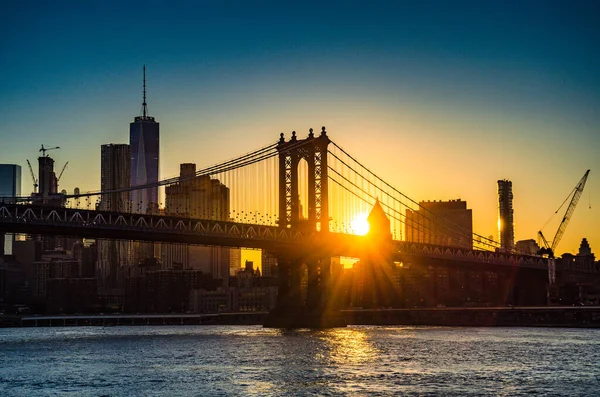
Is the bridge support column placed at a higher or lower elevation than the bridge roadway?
lower

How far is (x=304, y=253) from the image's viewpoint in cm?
13212

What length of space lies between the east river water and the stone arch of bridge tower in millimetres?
28304

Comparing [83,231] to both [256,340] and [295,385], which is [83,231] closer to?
[256,340]

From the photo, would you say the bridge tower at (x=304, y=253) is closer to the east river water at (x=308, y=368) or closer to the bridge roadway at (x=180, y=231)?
the bridge roadway at (x=180, y=231)

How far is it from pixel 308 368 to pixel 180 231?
48.6m

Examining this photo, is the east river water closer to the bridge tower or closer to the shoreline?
the bridge tower

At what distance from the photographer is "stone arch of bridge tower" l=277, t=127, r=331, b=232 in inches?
5266

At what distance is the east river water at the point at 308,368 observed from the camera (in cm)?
6038

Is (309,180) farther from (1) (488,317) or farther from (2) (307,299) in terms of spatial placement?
(1) (488,317)

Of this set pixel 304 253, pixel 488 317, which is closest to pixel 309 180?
pixel 304 253

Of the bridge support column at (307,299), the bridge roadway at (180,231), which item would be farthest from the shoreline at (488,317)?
the bridge support column at (307,299)

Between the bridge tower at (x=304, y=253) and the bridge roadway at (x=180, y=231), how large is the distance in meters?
1.67

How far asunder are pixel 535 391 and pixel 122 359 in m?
37.6

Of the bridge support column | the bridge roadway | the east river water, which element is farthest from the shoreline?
the east river water
